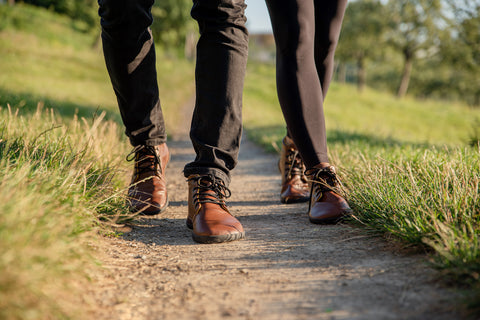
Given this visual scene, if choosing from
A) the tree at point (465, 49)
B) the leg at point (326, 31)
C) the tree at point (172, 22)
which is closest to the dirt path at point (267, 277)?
the leg at point (326, 31)

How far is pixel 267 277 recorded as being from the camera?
4.64 ft

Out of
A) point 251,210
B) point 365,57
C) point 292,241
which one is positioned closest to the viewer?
point 292,241

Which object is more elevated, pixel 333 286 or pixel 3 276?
pixel 3 276

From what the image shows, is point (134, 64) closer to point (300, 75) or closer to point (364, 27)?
point (300, 75)

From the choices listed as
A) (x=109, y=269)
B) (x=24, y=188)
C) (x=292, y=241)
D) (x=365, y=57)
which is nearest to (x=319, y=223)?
(x=292, y=241)

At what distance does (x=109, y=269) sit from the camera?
4.79 ft

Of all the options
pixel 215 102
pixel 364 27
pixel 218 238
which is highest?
pixel 364 27

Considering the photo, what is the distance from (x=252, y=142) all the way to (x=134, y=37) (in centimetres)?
341

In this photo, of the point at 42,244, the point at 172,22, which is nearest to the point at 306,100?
the point at 42,244

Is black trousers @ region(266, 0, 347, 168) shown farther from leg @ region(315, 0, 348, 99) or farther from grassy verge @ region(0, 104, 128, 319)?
grassy verge @ region(0, 104, 128, 319)

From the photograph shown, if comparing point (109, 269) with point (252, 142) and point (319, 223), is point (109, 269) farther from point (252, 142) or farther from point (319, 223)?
point (252, 142)

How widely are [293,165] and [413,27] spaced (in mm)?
29096

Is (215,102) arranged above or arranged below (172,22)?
below

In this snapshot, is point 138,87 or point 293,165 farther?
point 293,165
